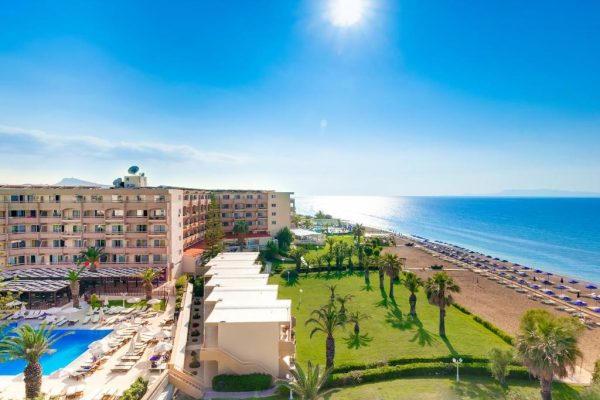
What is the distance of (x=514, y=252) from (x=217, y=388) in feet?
339

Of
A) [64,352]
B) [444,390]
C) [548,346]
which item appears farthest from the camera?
[64,352]

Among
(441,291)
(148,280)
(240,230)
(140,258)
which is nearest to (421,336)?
(441,291)

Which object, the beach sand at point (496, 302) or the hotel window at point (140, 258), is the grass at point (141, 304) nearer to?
the hotel window at point (140, 258)

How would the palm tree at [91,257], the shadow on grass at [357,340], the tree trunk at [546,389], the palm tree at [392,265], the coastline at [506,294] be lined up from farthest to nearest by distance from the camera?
the palm tree at [91,257]
the palm tree at [392,265]
the coastline at [506,294]
the shadow on grass at [357,340]
the tree trunk at [546,389]

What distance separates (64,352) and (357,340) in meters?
26.1

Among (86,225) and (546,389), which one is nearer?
(546,389)

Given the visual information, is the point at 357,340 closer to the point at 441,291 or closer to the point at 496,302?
the point at 441,291

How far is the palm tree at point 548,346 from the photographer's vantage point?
18.3 metres

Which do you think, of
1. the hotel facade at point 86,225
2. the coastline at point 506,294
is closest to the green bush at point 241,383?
the coastline at point 506,294

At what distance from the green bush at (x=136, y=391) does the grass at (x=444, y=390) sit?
320 inches

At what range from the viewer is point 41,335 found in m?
22.2

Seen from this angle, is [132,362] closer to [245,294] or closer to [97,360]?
[97,360]

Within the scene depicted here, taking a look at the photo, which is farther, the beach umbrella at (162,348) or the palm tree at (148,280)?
the palm tree at (148,280)

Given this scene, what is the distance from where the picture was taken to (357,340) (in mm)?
30922
